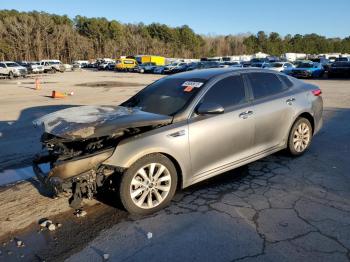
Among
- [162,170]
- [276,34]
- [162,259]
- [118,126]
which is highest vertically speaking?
[276,34]

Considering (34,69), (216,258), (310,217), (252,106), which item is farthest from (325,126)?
(34,69)

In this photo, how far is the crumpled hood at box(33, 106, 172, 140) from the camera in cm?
405

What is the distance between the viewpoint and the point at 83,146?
4.20 m

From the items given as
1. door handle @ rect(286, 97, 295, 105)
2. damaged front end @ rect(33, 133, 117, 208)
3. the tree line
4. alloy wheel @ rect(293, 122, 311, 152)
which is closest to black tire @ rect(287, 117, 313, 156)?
alloy wheel @ rect(293, 122, 311, 152)

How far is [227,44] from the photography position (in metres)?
135

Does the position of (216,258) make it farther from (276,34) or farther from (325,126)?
(276,34)

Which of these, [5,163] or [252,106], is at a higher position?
[252,106]

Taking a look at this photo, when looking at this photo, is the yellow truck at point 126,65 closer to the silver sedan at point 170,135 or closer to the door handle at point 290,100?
the door handle at point 290,100

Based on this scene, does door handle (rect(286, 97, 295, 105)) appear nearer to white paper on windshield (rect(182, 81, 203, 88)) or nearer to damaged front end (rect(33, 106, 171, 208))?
white paper on windshield (rect(182, 81, 203, 88))

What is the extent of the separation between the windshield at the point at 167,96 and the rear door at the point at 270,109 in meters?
0.95

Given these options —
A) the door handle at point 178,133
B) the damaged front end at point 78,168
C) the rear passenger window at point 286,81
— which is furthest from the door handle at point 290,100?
the damaged front end at point 78,168

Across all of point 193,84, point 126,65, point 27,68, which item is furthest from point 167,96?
point 126,65

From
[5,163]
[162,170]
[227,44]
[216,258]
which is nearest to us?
[216,258]

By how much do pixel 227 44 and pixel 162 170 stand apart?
446 ft
